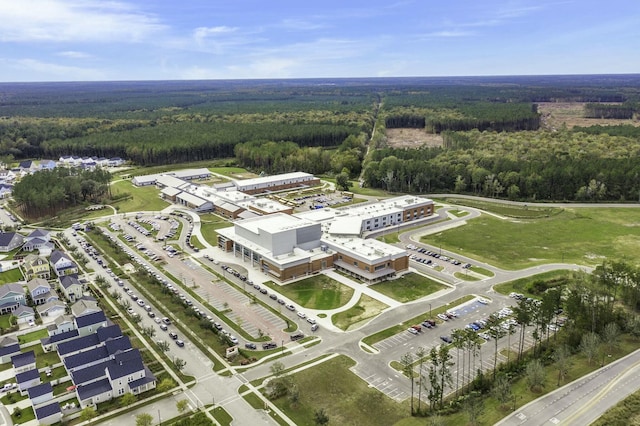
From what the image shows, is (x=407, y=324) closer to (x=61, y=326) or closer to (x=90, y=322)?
(x=90, y=322)

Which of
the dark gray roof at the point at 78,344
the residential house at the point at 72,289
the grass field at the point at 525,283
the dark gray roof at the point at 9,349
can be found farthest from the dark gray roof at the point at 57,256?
the grass field at the point at 525,283

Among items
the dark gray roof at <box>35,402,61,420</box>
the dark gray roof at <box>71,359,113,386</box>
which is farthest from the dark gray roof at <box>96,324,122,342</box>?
the dark gray roof at <box>35,402,61,420</box>

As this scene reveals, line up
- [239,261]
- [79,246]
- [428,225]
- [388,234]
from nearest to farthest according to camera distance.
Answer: [239,261] → [79,246] → [388,234] → [428,225]

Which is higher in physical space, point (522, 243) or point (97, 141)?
point (97, 141)

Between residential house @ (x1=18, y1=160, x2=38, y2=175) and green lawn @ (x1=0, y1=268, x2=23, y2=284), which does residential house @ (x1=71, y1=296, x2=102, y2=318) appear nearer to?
green lawn @ (x1=0, y1=268, x2=23, y2=284)

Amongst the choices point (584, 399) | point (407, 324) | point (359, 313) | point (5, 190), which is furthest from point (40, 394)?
point (5, 190)

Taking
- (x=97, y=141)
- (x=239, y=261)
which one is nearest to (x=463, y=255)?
(x=239, y=261)

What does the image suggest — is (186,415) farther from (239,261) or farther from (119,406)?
(239,261)

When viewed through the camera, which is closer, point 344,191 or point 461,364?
point 461,364
